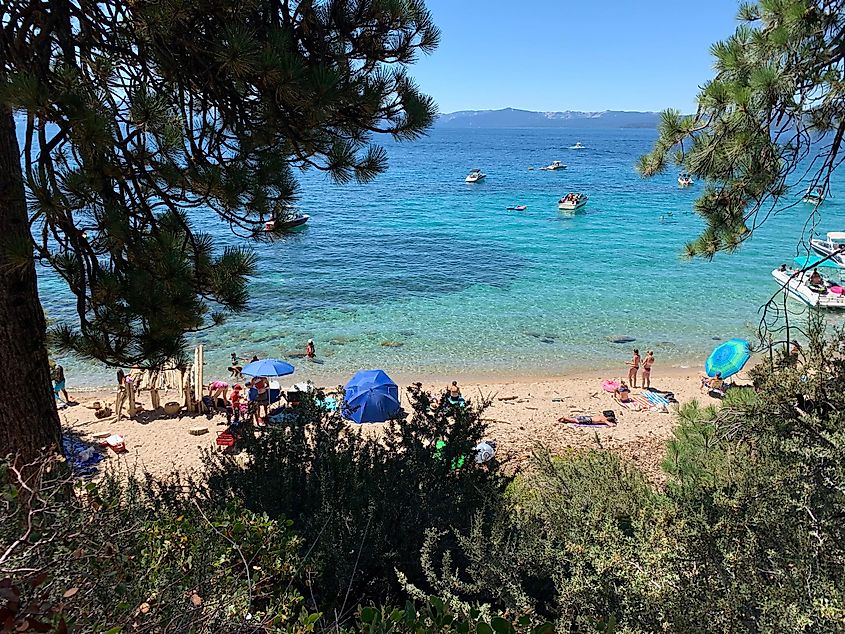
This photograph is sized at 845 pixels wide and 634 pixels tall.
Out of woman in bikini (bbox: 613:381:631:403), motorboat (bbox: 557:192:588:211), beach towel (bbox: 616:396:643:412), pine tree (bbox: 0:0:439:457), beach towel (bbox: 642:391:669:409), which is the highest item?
pine tree (bbox: 0:0:439:457)

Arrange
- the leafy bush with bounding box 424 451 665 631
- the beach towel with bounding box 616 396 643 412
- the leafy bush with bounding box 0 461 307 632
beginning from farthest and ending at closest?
the beach towel with bounding box 616 396 643 412 < the leafy bush with bounding box 424 451 665 631 < the leafy bush with bounding box 0 461 307 632

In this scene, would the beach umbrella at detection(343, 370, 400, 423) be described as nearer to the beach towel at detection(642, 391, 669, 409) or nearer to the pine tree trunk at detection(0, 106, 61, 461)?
the beach towel at detection(642, 391, 669, 409)

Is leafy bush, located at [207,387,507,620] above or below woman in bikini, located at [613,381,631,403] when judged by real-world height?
above

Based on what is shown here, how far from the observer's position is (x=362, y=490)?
4.27m

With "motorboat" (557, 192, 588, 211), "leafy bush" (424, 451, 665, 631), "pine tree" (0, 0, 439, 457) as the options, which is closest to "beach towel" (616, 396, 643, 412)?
"leafy bush" (424, 451, 665, 631)

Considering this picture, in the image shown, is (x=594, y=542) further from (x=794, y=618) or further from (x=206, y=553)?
(x=206, y=553)

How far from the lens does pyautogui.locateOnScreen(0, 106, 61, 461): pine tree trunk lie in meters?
3.87

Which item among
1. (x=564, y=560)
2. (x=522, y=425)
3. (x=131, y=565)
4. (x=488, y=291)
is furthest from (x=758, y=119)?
(x=488, y=291)

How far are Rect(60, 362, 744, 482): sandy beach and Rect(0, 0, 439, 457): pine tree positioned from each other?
20.3 feet

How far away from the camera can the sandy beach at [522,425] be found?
35.3 ft

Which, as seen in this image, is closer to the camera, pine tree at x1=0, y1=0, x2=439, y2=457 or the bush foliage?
the bush foliage

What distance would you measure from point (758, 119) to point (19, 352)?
5.43 meters

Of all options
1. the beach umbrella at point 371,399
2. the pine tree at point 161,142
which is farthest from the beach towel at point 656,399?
the pine tree at point 161,142

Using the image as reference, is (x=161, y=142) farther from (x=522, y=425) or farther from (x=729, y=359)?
(x=729, y=359)
